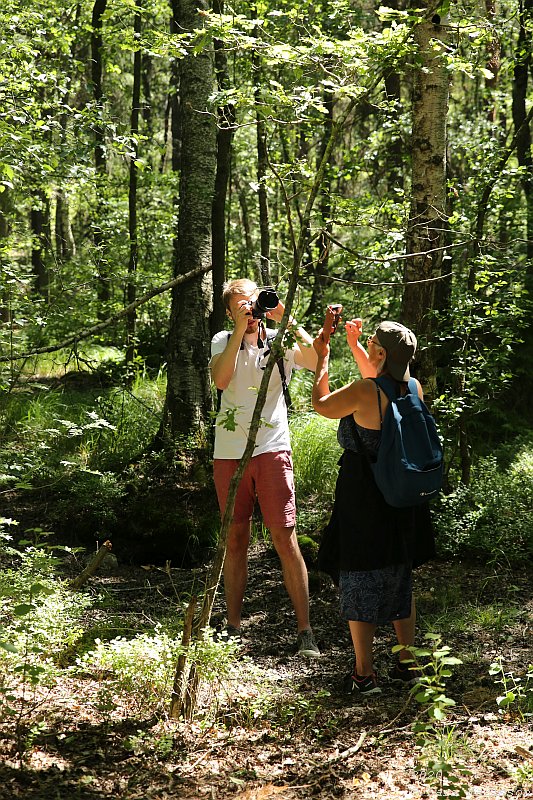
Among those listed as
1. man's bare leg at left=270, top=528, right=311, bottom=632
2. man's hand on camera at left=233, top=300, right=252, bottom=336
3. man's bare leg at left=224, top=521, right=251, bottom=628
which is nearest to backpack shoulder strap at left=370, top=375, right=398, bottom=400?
man's hand on camera at left=233, top=300, right=252, bottom=336

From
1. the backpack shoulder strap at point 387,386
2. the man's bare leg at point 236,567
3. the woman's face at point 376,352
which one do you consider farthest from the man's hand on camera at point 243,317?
the man's bare leg at point 236,567

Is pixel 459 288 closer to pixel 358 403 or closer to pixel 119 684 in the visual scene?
pixel 358 403

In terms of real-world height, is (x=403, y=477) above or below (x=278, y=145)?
below

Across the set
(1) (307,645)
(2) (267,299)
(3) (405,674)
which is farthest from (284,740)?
(2) (267,299)

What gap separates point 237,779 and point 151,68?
70.7ft

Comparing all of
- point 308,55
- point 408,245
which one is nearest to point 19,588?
point 308,55

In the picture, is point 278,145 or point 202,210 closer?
point 202,210

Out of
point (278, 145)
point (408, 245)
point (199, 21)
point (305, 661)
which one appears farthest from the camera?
point (278, 145)

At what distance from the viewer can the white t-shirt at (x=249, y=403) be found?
14.6 ft

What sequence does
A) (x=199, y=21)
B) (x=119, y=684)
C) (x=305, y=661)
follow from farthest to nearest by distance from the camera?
(x=199, y=21) < (x=305, y=661) < (x=119, y=684)

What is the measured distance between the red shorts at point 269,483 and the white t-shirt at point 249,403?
5cm

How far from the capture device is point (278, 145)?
1229 centimetres

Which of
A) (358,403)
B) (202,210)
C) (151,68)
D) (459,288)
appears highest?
(151,68)

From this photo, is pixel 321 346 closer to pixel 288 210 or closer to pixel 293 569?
pixel 288 210
